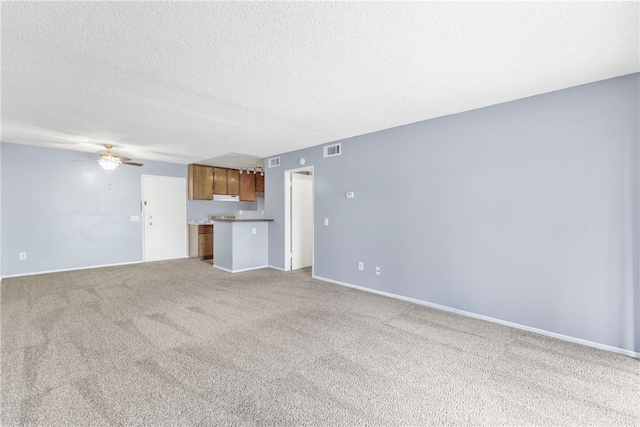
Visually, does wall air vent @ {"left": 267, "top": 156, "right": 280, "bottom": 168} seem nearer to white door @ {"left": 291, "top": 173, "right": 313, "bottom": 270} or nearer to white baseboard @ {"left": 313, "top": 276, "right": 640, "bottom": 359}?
white door @ {"left": 291, "top": 173, "right": 313, "bottom": 270}

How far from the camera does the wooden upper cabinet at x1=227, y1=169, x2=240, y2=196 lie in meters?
8.09

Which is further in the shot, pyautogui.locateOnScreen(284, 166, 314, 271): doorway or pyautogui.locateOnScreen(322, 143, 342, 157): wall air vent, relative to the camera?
pyautogui.locateOnScreen(284, 166, 314, 271): doorway

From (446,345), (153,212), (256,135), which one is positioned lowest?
(446,345)

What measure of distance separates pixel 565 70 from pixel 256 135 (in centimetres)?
372

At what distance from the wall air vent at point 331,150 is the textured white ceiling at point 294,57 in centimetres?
112

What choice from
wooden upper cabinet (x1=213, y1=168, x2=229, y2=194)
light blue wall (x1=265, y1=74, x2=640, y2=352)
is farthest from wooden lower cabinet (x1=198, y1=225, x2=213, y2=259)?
light blue wall (x1=265, y1=74, x2=640, y2=352)

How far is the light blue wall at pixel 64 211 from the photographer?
5.00 meters

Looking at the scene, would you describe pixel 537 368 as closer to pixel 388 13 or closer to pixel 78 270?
pixel 388 13

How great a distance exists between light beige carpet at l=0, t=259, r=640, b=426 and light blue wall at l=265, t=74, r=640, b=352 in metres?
0.35

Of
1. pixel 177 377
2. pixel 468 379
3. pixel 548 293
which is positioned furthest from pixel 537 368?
pixel 177 377

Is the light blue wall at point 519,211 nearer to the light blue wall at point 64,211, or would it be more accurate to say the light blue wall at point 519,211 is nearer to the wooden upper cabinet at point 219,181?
the wooden upper cabinet at point 219,181

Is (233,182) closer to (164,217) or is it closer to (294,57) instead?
(164,217)

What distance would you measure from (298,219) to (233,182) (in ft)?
10.7

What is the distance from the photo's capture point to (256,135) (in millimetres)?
4375
